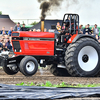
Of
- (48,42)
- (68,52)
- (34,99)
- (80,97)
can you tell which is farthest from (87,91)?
(48,42)

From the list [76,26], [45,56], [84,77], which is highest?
[76,26]

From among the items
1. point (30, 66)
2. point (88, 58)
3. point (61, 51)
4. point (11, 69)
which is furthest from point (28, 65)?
point (88, 58)

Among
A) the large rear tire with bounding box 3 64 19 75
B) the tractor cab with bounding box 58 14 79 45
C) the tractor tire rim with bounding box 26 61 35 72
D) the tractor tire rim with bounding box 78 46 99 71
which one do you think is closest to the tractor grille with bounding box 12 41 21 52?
the large rear tire with bounding box 3 64 19 75

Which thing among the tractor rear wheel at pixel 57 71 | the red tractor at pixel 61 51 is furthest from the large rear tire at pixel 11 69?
the tractor rear wheel at pixel 57 71

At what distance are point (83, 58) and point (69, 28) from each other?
1.22m

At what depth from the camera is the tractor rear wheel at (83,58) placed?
32.4 feet

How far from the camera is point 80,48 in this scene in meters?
10.0

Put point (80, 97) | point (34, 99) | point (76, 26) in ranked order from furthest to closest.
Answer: point (76, 26)
point (80, 97)
point (34, 99)

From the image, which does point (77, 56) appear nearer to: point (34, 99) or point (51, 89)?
point (51, 89)

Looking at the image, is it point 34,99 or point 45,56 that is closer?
point 34,99

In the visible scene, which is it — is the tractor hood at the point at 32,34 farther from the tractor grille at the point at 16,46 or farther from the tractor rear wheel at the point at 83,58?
Result: the tractor rear wheel at the point at 83,58

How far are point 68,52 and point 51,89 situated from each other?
3.84 meters

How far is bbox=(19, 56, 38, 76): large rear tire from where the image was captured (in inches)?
380

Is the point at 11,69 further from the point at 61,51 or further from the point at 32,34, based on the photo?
the point at 61,51
